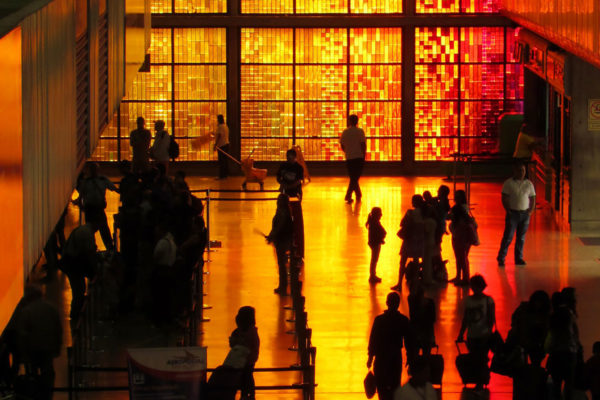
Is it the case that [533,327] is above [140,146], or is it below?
below

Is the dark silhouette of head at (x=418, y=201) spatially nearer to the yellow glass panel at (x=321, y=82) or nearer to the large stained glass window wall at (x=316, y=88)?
the large stained glass window wall at (x=316, y=88)

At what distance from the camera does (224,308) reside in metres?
15.4

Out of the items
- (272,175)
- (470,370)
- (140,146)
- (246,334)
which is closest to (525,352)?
(470,370)

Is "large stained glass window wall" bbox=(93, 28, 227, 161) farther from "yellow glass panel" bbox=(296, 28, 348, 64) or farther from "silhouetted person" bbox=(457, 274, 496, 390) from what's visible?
Result: "silhouetted person" bbox=(457, 274, 496, 390)

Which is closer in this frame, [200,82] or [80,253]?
[80,253]

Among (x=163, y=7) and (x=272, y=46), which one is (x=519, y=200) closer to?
(x=272, y=46)

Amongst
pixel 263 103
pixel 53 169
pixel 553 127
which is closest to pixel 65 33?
pixel 53 169

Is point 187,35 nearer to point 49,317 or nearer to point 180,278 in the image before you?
point 180,278

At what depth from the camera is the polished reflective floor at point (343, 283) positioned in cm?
1291

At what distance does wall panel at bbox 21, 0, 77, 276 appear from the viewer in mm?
4887

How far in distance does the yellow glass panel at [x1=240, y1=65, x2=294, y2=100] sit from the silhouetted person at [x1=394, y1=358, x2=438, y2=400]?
2169 centimetres

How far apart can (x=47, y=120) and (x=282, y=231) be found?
32.9 feet

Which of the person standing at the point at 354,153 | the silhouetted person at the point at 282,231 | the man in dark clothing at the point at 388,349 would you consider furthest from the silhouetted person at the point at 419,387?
the person standing at the point at 354,153

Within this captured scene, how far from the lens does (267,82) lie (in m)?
30.0
